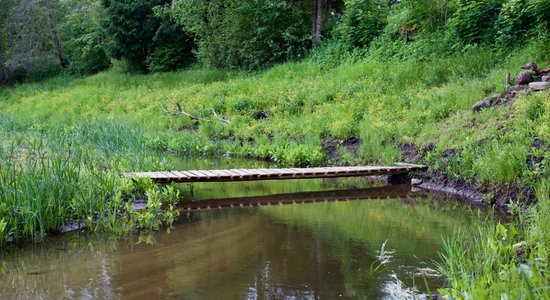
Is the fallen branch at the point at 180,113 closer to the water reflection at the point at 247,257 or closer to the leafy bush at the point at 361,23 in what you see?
the leafy bush at the point at 361,23

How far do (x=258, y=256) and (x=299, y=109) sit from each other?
9767mm

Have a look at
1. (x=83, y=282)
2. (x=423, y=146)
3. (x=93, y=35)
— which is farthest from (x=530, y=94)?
(x=93, y=35)

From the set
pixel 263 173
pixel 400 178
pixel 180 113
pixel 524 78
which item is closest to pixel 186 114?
pixel 180 113

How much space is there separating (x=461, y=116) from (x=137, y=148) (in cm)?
641

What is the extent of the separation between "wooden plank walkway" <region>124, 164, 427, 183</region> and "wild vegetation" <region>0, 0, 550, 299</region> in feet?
1.12

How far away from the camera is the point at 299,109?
1551cm

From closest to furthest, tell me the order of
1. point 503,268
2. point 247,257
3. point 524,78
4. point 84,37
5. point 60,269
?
point 503,268
point 60,269
point 247,257
point 524,78
point 84,37

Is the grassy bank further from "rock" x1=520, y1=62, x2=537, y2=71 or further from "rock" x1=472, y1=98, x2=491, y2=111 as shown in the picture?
"rock" x1=520, y1=62, x2=537, y2=71

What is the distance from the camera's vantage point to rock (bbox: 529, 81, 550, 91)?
9.77 m

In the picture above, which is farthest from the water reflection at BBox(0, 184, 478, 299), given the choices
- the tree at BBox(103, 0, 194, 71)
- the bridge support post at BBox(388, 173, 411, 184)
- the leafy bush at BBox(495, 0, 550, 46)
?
the tree at BBox(103, 0, 194, 71)

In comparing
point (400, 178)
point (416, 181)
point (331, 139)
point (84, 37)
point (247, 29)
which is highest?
point (247, 29)

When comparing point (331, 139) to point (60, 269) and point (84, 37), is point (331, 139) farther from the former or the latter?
A: point (84, 37)

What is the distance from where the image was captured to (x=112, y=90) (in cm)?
2523

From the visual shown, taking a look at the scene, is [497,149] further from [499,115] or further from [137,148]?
[137,148]
